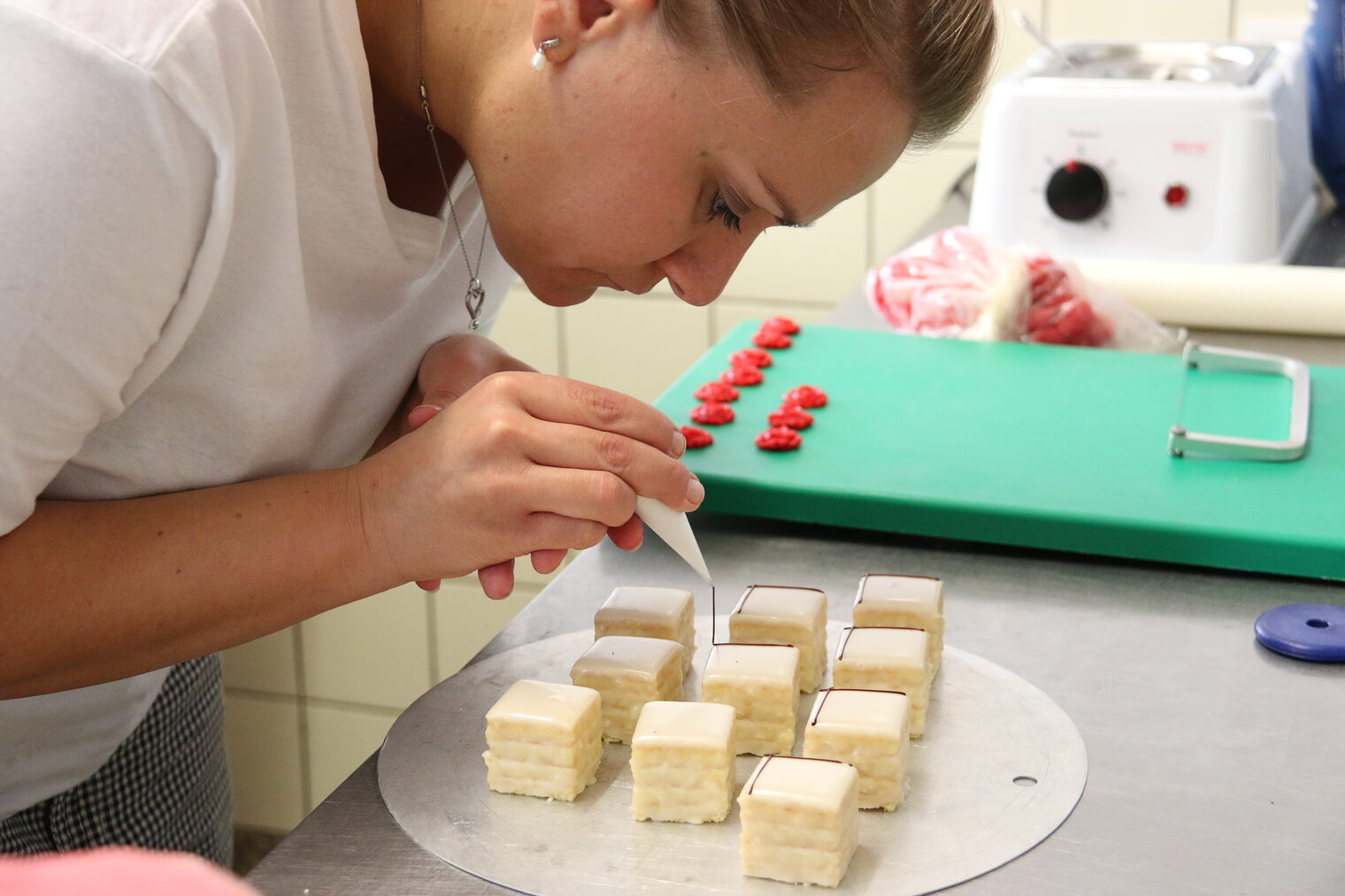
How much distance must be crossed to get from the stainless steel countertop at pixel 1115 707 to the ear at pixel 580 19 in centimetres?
43

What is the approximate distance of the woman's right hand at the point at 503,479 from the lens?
0.85 meters

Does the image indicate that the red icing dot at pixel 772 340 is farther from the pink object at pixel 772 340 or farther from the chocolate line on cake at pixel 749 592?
the chocolate line on cake at pixel 749 592

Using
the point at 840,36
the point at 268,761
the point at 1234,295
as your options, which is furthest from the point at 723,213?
the point at 268,761

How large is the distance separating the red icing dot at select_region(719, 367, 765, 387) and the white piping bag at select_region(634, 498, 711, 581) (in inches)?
Answer: 16.7

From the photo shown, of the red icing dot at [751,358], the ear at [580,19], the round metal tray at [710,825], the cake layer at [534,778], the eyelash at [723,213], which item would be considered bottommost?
the round metal tray at [710,825]

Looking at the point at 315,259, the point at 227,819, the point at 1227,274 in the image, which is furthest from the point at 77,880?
the point at 1227,274

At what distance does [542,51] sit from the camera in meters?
0.83

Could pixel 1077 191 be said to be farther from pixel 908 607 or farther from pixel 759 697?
pixel 759 697

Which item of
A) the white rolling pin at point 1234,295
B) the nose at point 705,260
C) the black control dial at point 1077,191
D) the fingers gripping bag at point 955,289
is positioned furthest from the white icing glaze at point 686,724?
the black control dial at point 1077,191

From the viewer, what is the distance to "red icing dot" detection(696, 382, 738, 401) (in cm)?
132

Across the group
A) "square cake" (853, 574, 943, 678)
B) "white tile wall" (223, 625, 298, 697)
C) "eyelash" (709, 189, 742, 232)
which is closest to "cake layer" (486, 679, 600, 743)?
"square cake" (853, 574, 943, 678)

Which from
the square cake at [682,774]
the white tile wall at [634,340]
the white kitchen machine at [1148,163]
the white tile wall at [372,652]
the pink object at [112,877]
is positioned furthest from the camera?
the white tile wall at [372,652]

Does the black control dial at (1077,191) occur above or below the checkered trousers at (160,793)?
above

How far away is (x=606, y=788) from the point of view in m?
0.83
